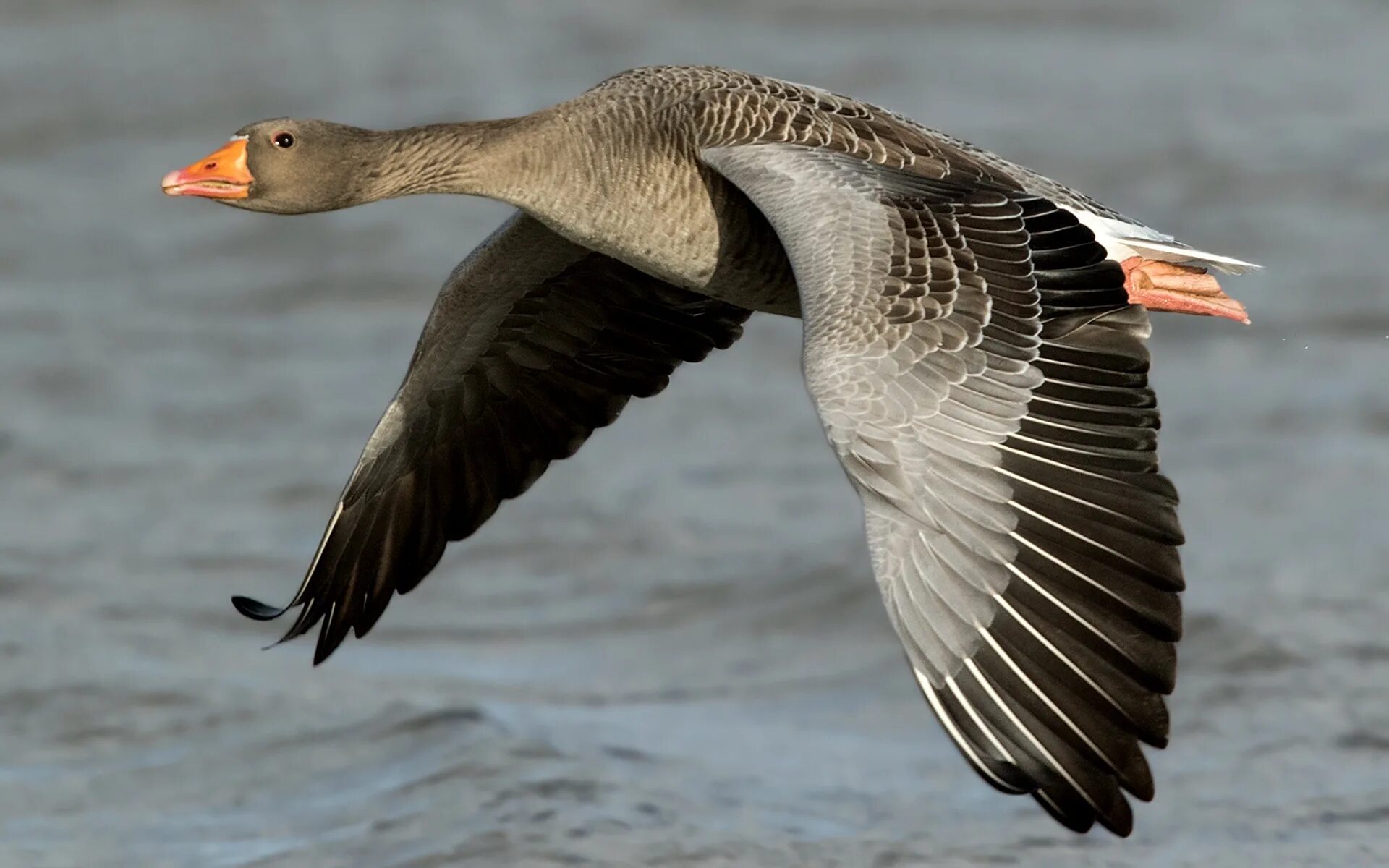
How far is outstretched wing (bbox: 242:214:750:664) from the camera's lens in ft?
30.6

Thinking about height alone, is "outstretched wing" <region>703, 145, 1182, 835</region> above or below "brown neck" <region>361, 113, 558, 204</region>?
below

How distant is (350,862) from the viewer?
9883 mm

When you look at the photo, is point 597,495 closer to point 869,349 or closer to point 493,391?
point 493,391

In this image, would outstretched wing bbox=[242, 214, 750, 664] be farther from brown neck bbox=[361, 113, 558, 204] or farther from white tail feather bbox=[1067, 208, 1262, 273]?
white tail feather bbox=[1067, 208, 1262, 273]

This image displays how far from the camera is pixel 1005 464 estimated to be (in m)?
7.01

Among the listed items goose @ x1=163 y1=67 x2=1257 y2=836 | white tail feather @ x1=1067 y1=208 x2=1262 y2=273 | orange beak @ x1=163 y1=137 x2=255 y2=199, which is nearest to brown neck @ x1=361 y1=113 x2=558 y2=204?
goose @ x1=163 y1=67 x2=1257 y2=836

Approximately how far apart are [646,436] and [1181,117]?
21.1 feet

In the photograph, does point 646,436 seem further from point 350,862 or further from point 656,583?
point 350,862

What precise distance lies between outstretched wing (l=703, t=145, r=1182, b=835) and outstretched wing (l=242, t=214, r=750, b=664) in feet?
6.24

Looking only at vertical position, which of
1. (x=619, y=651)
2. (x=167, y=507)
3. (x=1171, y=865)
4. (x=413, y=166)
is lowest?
(x=1171, y=865)

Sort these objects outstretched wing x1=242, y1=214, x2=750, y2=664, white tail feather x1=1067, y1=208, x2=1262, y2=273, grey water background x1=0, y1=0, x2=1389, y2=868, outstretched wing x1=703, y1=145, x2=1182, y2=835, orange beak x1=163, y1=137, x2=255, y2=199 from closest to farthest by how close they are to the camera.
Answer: outstretched wing x1=703, y1=145, x2=1182, y2=835
orange beak x1=163, y1=137, x2=255, y2=199
white tail feather x1=1067, y1=208, x2=1262, y2=273
outstretched wing x1=242, y1=214, x2=750, y2=664
grey water background x1=0, y1=0, x2=1389, y2=868

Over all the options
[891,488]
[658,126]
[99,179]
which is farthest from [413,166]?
[99,179]

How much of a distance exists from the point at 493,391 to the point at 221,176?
175 centimetres

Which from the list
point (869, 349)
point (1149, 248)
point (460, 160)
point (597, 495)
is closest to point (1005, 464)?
point (869, 349)
